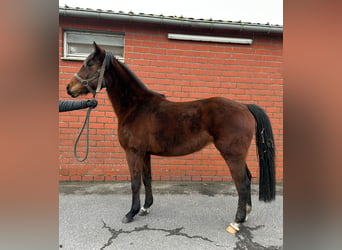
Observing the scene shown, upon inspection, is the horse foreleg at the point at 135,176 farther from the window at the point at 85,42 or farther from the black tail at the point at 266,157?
the window at the point at 85,42

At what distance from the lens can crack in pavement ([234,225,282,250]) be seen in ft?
6.15

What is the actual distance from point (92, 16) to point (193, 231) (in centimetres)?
339

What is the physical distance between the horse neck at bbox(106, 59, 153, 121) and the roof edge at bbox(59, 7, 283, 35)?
4.40ft

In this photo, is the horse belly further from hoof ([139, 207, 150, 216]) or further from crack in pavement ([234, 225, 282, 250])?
crack in pavement ([234, 225, 282, 250])

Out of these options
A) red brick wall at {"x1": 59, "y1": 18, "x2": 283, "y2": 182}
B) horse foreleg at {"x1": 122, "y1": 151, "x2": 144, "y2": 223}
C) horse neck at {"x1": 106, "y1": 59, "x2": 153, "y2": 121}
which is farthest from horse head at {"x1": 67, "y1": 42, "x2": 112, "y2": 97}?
red brick wall at {"x1": 59, "y1": 18, "x2": 283, "y2": 182}

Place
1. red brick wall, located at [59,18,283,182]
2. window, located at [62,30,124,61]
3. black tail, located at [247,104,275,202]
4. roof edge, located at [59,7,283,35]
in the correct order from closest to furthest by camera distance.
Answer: black tail, located at [247,104,275,202]
roof edge, located at [59,7,283,35]
window, located at [62,30,124,61]
red brick wall, located at [59,18,283,182]

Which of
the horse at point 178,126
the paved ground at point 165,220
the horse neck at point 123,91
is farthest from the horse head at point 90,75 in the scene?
the paved ground at point 165,220

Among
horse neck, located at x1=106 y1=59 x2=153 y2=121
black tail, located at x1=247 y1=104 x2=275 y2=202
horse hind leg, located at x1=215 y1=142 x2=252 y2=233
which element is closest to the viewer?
horse hind leg, located at x1=215 y1=142 x2=252 y2=233

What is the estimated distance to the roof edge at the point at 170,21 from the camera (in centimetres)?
309

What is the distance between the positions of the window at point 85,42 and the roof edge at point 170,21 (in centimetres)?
27

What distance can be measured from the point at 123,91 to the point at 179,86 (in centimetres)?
139

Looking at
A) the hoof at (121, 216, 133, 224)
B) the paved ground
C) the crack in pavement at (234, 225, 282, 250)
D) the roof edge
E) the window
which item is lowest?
the crack in pavement at (234, 225, 282, 250)
